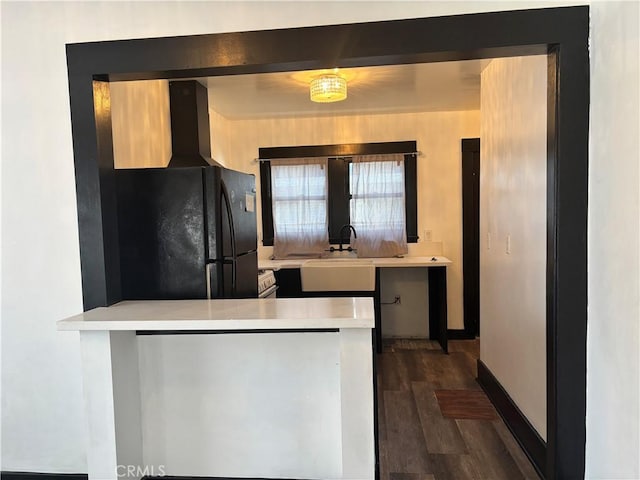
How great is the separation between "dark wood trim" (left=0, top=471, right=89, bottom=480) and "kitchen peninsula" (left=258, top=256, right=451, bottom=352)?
2.00m

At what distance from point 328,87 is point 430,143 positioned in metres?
1.76

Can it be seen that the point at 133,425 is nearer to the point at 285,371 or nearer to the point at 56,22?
the point at 285,371

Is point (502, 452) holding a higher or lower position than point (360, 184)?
lower

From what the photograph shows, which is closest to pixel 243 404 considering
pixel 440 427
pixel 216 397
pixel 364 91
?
pixel 216 397

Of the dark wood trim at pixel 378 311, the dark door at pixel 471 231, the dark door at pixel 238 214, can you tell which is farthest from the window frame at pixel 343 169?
the dark door at pixel 238 214

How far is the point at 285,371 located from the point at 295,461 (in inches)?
15.7

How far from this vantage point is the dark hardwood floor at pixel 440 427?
2.15 metres

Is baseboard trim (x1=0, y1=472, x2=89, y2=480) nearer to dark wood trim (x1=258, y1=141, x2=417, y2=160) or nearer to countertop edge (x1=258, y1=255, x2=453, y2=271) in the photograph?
countertop edge (x1=258, y1=255, x2=453, y2=271)

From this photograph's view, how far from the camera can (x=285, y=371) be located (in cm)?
188

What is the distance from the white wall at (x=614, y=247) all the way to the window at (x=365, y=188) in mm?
2715

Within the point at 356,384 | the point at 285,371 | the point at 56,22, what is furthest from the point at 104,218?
the point at 356,384

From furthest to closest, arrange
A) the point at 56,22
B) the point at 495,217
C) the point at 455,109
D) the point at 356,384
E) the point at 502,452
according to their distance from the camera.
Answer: the point at 455,109 < the point at 495,217 < the point at 502,452 < the point at 56,22 < the point at 356,384

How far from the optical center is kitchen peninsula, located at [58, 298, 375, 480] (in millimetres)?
1702

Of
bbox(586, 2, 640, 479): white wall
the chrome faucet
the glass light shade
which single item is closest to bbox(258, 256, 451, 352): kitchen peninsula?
the chrome faucet
